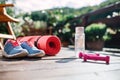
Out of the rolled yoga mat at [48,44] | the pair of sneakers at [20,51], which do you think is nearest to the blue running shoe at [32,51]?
the pair of sneakers at [20,51]

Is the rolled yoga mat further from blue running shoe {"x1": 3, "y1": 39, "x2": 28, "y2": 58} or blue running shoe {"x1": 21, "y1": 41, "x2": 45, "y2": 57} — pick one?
blue running shoe {"x1": 3, "y1": 39, "x2": 28, "y2": 58}

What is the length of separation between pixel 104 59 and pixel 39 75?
93cm

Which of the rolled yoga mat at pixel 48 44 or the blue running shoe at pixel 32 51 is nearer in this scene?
the blue running shoe at pixel 32 51

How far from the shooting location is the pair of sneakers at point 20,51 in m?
2.62

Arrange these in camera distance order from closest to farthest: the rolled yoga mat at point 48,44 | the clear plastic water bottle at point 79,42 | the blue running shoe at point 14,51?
the blue running shoe at point 14,51 → the clear plastic water bottle at point 79,42 → the rolled yoga mat at point 48,44

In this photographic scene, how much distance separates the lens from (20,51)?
103 inches

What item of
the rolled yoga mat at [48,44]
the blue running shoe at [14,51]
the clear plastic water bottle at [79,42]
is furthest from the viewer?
the rolled yoga mat at [48,44]

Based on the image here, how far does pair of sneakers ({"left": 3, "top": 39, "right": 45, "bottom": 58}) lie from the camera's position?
2.62 meters

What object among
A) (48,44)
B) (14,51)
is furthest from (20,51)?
(48,44)

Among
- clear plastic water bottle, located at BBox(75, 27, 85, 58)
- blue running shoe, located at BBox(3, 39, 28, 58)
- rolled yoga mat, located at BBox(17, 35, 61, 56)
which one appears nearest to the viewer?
blue running shoe, located at BBox(3, 39, 28, 58)

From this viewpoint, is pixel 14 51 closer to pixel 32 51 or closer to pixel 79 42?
pixel 32 51

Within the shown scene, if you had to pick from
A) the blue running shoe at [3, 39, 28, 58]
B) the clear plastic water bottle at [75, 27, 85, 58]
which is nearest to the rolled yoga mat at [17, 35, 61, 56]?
the clear plastic water bottle at [75, 27, 85, 58]

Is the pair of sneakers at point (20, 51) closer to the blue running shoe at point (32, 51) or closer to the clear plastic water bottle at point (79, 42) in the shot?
the blue running shoe at point (32, 51)

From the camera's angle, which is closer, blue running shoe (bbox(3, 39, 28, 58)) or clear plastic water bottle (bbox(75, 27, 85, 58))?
blue running shoe (bbox(3, 39, 28, 58))
